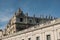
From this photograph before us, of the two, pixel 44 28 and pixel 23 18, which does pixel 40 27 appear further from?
pixel 23 18

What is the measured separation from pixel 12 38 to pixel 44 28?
14272mm

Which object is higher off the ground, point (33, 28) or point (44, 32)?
point (33, 28)

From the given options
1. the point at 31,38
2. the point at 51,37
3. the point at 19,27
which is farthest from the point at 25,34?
the point at 19,27

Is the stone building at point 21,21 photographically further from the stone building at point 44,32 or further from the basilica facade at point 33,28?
the stone building at point 44,32

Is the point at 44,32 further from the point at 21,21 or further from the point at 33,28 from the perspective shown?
the point at 21,21

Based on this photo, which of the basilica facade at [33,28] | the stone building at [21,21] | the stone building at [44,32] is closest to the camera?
the stone building at [44,32]

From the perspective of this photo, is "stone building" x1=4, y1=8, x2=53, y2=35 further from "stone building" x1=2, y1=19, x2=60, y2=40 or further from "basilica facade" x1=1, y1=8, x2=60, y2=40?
"stone building" x1=2, y1=19, x2=60, y2=40

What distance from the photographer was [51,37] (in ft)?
107

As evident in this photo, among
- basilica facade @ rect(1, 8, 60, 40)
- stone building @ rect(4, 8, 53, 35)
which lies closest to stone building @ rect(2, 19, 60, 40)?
basilica facade @ rect(1, 8, 60, 40)

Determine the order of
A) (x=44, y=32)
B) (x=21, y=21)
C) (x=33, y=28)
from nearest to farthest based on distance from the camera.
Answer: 1. (x=44, y=32)
2. (x=33, y=28)
3. (x=21, y=21)

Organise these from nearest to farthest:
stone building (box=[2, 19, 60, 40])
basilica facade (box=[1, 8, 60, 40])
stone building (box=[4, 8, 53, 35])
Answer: stone building (box=[2, 19, 60, 40]) < basilica facade (box=[1, 8, 60, 40]) < stone building (box=[4, 8, 53, 35])

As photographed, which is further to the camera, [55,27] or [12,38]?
[12,38]

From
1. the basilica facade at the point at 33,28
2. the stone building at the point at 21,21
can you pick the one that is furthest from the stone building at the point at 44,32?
the stone building at the point at 21,21

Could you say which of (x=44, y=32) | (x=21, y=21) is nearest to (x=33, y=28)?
(x=44, y=32)
